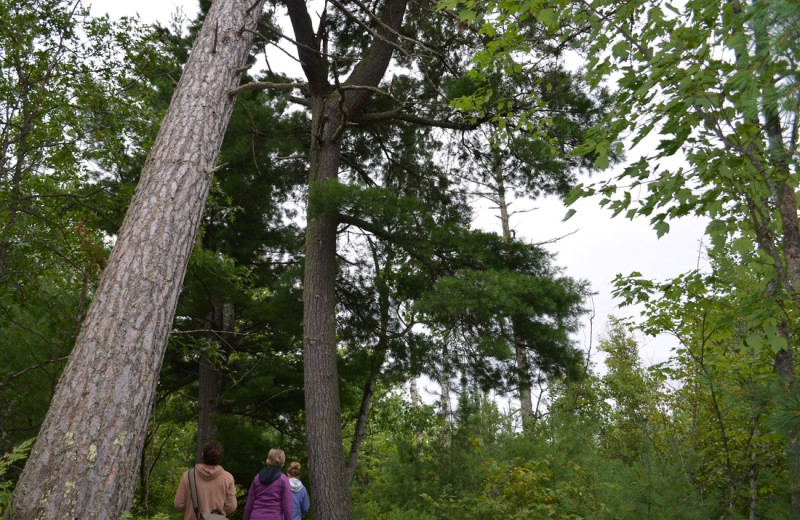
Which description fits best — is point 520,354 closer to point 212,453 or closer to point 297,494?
point 297,494

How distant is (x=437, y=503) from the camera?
256 inches

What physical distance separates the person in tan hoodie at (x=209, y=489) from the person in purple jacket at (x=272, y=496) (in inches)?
19.4

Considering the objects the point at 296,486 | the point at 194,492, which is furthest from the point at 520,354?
the point at 194,492

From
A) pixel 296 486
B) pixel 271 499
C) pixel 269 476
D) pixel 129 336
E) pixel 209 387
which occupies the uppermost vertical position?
pixel 209 387

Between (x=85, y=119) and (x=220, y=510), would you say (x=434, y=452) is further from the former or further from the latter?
(x=85, y=119)

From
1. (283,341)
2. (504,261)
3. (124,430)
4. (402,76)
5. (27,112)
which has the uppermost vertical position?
(402,76)

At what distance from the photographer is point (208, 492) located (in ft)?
15.9

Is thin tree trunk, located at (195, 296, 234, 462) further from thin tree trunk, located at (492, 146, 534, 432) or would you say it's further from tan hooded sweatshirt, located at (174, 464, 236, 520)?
thin tree trunk, located at (492, 146, 534, 432)

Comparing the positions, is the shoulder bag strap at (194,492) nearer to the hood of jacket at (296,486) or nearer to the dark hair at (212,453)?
the dark hair at (212,453)

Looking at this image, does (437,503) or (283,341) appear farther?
(283,341)

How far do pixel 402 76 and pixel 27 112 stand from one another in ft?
18.8

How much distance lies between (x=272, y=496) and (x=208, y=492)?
0.78m

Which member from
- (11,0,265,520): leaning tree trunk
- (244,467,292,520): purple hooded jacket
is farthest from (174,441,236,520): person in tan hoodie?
(11,0,265,520): leaning tree trunk

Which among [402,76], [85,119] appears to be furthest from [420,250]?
[85,119]
